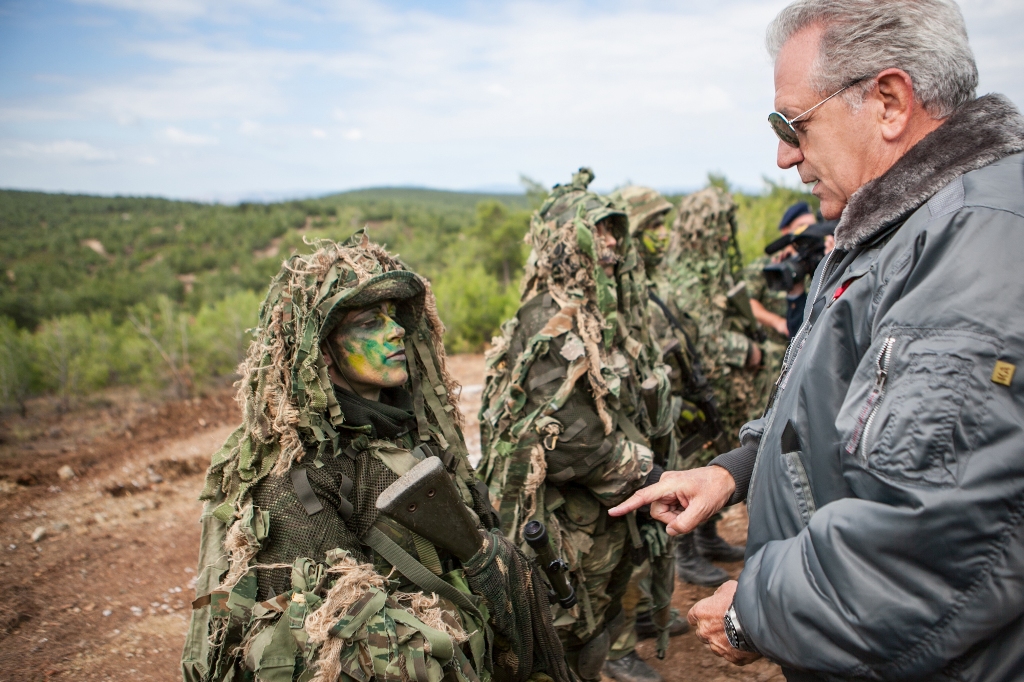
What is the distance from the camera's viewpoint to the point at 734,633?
1397mm

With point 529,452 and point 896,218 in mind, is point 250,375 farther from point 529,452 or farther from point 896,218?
point 896,218

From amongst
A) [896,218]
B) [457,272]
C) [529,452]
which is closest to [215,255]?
[457,272]

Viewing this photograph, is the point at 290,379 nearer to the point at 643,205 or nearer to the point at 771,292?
the point at 643,205

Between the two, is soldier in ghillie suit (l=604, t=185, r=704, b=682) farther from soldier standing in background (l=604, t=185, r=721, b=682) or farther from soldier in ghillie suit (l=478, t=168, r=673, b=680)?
soldier in ghillie suit (l=478, t=168, r=673, b=680)

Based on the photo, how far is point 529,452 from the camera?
10.5ft

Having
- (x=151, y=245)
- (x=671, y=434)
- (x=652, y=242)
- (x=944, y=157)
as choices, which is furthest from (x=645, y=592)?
(x=151, y=245)

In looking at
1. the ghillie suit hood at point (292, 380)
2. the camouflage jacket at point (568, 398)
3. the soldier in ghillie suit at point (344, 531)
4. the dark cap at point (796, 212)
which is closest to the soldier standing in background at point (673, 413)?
the camouflage jacket at point (568, 398)

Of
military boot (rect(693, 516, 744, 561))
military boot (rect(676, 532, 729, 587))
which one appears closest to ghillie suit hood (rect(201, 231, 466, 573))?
military boot (rect(676, 532, 729, 587))

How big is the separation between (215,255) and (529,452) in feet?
103

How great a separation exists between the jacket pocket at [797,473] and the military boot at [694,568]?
3.82 meters

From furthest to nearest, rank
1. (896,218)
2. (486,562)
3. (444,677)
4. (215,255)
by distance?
(215,255) → (486,562) → (444,677) → (896,218)

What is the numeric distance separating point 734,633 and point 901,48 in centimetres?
134

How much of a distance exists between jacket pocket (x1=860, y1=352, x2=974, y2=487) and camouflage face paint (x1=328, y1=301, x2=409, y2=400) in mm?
1655

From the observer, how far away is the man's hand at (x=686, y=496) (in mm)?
1793
